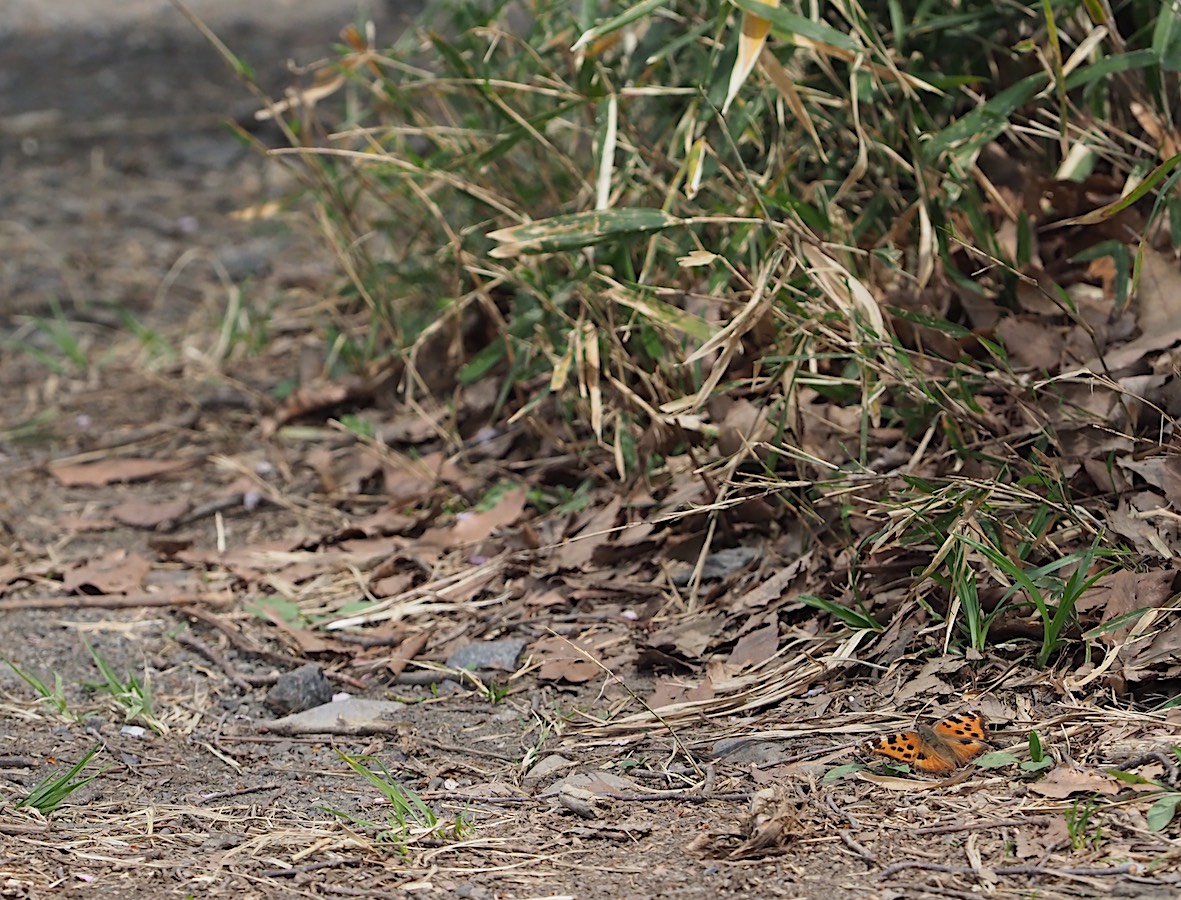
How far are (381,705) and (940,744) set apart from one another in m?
0.86

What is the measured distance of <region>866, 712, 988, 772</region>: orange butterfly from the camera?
172cm

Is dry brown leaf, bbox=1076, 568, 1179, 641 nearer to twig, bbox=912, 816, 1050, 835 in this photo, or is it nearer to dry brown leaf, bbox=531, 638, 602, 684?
twig, bbox=912, 816, 1050, 835

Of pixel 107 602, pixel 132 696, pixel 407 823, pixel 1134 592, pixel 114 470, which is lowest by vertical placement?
pixel 114 470

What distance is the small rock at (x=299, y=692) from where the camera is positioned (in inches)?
84.4

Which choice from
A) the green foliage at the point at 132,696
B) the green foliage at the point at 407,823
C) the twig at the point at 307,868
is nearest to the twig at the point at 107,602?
the green foliage at the point at 132,696

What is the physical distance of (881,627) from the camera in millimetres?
2000

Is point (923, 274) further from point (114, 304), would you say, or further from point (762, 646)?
point (114, 304)

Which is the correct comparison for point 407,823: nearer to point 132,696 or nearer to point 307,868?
point 307,868

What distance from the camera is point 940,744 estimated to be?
1.73m

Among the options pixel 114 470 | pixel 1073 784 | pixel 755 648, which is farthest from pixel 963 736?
pixel 114 470

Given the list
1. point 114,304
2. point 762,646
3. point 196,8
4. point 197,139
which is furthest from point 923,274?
point 196,8

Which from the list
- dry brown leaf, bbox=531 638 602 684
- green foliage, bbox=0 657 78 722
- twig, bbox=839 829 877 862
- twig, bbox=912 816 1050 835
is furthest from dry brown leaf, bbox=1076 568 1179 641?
green foliage, bbox=0 657 78 722

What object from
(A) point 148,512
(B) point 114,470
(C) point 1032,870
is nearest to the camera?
(C) point 1032,870

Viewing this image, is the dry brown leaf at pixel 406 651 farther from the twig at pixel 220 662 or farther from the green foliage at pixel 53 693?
the green foliage at pixel 53 693
